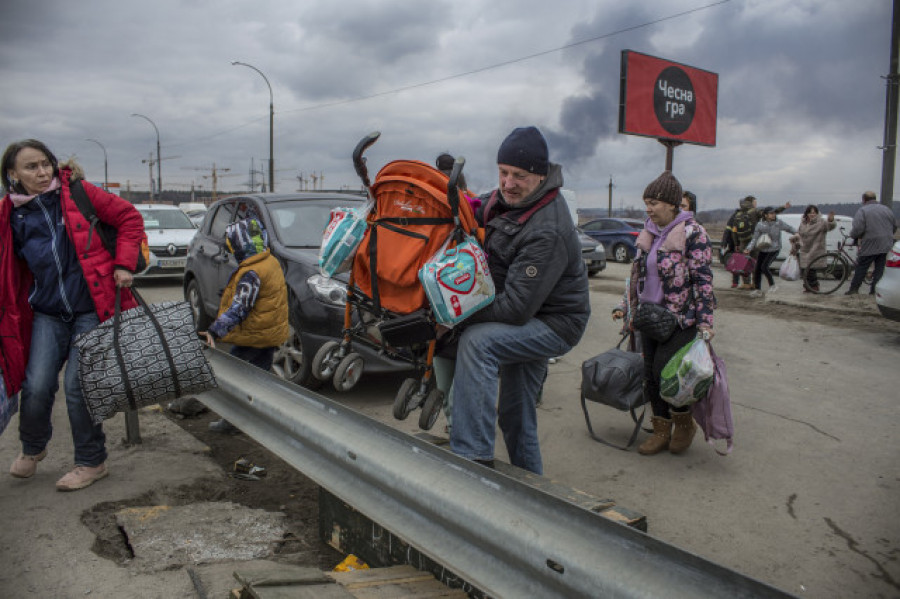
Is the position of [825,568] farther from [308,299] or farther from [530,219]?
[308,299]

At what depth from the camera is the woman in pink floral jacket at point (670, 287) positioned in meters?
4.48

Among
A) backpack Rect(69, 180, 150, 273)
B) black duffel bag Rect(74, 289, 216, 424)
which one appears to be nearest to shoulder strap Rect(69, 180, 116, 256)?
backpack Rect(69, 180, 150, 273)

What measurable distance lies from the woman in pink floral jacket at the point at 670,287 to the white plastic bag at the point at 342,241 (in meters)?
2.17

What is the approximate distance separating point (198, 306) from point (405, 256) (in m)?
5.82

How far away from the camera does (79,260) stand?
3.73 meters

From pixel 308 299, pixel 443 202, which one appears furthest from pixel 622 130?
pixel 443 202

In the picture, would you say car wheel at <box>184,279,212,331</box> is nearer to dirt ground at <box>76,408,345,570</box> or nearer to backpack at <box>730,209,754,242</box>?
dirt ground at <box>76,408,345,570</box>

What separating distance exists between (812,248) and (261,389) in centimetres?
1273

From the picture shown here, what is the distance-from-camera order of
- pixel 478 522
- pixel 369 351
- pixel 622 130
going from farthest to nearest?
1. pixel 622 130
2. pixel 369 351
3. pixel 478 522

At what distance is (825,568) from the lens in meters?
3.24

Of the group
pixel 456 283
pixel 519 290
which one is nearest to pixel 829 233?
pixel 519 290

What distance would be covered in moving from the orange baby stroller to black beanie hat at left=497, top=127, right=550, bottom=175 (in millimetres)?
206

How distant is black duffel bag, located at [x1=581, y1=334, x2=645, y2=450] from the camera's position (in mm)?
4633

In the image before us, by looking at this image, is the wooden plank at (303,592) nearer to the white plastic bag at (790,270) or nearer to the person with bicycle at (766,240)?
the white plastic bag at (790,270)
